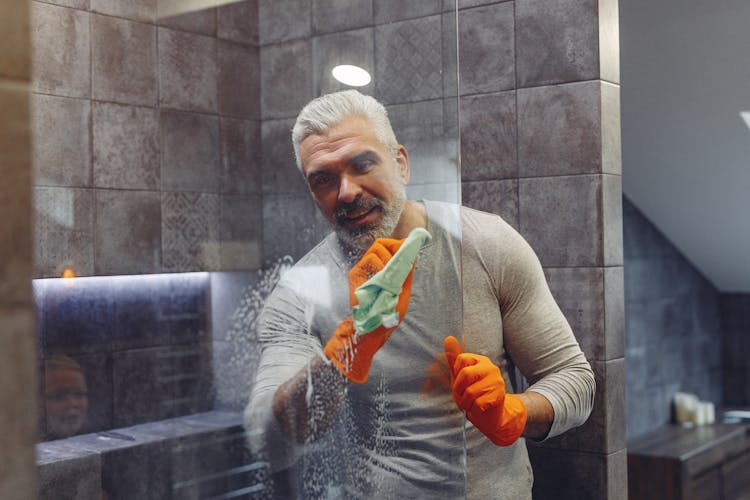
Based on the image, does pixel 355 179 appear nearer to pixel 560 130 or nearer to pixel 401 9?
pixel 401 9

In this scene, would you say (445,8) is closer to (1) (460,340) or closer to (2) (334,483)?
(1) (460,340)

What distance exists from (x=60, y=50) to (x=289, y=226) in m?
0.30

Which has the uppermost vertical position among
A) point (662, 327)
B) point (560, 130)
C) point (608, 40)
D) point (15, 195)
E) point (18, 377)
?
point (608, 40)

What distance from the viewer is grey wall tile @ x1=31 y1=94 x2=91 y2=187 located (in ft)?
2.33

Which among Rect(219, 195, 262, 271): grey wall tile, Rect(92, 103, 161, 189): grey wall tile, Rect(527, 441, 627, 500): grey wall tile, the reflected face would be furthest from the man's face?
Rect(527, 441, 627, 500): grey wall tile

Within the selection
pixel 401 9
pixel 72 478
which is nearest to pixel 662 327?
pixel 401 9

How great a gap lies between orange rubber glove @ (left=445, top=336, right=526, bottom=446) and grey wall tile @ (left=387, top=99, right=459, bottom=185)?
0.25 m

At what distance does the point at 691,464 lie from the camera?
2.95 metres

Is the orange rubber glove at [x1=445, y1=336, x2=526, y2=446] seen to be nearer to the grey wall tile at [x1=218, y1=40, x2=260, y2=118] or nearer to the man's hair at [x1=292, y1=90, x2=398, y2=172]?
the man's hair at [x1=292, y1=90, x2=398, y2=172]

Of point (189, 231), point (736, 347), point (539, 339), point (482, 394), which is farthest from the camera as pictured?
point (736, 347)

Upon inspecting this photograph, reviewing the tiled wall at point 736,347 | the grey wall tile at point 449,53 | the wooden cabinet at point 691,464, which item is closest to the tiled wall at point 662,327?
the tiled wall at point 736,347

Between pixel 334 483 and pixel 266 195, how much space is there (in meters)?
0.36

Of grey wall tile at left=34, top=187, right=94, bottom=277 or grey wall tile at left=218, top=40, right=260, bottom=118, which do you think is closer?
grey wall tile at left=34, top=187, right=94, bottom=277

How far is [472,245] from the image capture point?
140cm
